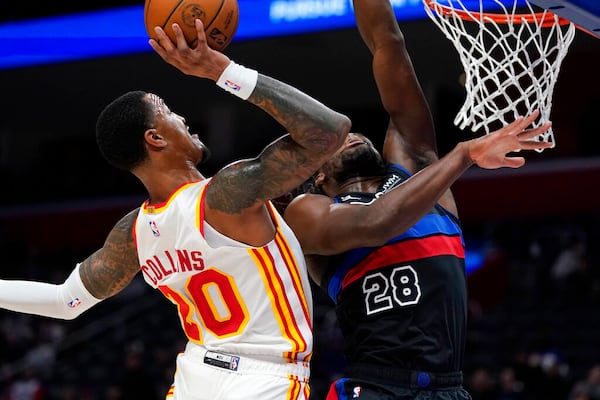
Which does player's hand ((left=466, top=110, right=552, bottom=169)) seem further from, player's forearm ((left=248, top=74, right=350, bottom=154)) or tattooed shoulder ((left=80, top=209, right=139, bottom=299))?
tattooed shoulder ((left=80, top=209, right=139, bottom=299))

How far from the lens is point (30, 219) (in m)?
17.7

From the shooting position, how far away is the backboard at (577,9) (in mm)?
3270

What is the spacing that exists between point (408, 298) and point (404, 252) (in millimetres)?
178

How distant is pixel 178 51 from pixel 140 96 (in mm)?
543

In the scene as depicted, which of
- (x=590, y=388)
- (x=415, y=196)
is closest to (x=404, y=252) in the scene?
(x=415, y=196)

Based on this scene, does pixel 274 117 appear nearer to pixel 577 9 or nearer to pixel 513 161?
pixel 513 161

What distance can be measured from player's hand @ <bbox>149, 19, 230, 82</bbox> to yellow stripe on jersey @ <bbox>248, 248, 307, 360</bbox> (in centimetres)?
65

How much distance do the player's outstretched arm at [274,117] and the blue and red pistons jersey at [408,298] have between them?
2.05 ft

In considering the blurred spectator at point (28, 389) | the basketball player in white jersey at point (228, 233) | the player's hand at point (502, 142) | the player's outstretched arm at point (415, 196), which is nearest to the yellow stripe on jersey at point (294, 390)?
the basketball player in white jersey at point (228, 233)

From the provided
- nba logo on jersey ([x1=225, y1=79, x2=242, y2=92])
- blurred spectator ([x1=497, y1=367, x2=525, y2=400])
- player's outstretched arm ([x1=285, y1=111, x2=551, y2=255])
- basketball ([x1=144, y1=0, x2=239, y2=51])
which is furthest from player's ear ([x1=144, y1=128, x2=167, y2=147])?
blurred spectator ([x1=497, y1=367, x2=525, y2=400])

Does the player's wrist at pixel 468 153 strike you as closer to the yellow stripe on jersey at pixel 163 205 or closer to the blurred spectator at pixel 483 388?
the yellow stripe on jersey at pixel 163 205

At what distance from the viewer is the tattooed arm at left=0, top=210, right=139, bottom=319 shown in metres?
3.65

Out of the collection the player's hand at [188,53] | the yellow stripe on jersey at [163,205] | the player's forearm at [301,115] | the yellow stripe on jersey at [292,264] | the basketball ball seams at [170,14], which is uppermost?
the basketball ball seams at [170,14]

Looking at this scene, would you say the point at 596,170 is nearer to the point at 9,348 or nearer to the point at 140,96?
the point at 9,348
